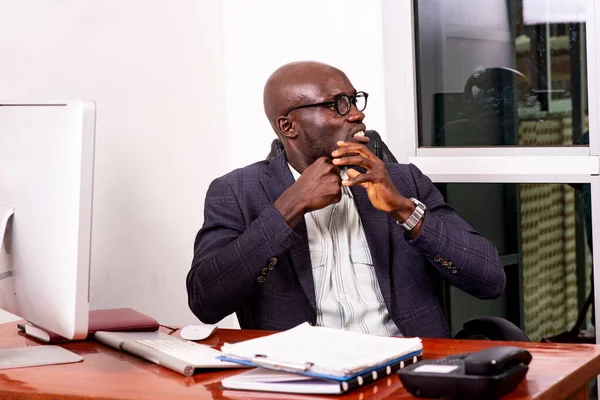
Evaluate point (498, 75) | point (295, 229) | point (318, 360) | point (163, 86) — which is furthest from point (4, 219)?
point (498, 75)

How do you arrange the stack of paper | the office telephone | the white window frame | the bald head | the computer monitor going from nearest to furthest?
the office telephone
the stack of paper
the computer monitor
the bald head
the white window frame

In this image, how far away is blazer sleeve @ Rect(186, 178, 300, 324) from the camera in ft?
7.16

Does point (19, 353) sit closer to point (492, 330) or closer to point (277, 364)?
point (277, 364)

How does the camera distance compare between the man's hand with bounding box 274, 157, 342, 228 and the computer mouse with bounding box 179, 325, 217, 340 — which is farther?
the man's hand with bounding box 274, 157, 342, 228

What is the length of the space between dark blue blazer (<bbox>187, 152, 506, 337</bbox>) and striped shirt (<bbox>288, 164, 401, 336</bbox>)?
0.03 m

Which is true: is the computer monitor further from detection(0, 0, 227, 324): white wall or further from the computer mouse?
detection(0, 0, 227, 324): white wall

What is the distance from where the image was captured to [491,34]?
125 inches

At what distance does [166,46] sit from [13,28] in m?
0.73

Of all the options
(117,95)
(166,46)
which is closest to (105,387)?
(117,95)

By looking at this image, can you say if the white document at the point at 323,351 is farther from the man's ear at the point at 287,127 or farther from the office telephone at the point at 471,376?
the man's ear at the point at 287,127

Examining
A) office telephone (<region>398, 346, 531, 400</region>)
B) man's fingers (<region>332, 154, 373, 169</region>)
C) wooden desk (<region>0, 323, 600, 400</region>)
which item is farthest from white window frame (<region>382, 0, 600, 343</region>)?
office telephone (<region>398, 346, 531, 400</region>)

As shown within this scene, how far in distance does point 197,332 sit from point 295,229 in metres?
0.48

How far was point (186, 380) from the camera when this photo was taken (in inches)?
62.7

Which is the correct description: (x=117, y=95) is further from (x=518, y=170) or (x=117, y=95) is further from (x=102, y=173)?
(x=518, y=170)
